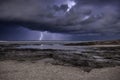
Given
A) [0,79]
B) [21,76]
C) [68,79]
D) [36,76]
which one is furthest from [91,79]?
[0,79]

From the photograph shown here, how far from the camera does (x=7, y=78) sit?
55.4 feet

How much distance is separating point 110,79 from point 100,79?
89cm

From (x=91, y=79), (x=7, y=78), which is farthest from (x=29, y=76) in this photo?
(x=91, y=79)

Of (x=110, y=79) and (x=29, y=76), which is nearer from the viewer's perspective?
(x=110, y=79)

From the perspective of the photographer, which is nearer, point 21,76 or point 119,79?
point 119,79

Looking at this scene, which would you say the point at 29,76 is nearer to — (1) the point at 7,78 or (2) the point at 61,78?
(1) the point at 7,78

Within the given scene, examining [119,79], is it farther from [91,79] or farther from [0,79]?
[0,79]

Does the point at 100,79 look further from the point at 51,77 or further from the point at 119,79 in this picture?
the point at 51,77

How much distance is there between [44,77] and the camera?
17.4m

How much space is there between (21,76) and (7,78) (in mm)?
1389

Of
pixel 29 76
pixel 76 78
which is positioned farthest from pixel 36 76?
pixel 76 78

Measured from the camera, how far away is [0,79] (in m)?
16.5

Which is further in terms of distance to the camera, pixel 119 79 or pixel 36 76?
pixel 36 76

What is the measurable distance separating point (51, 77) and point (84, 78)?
3134mm
